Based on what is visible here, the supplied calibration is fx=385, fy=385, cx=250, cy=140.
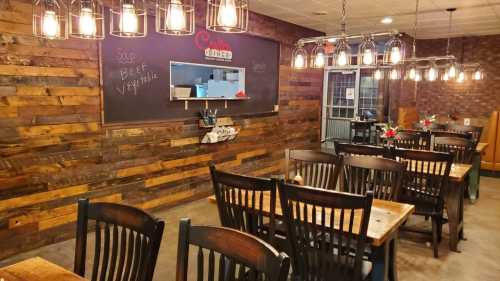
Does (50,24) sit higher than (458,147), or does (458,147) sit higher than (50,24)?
(50,24)

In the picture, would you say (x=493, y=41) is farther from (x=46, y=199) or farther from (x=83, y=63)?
(x=46, y=199)

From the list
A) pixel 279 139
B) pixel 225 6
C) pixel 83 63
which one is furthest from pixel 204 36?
pixel 225 6

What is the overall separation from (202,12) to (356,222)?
3.60 metres

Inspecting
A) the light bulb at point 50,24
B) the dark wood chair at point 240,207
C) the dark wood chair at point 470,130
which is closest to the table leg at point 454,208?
the dark wood chair at point 240,207

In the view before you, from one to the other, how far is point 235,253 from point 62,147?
9.24 feet

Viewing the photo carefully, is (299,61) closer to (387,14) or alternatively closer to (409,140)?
(409,140)

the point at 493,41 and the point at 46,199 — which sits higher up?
the point at 493,41

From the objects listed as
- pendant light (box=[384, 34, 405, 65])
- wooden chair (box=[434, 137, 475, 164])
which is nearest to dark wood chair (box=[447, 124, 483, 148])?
wooden chair (box=[434, 137, 475, 164])

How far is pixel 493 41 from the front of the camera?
25.7 feet

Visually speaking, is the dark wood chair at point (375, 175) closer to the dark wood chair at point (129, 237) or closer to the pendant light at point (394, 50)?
the pendant light at point (394, 50)

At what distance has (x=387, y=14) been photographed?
5.80 m

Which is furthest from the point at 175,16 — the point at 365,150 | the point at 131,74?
the point at 131,74

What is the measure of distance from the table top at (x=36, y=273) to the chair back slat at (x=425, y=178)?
276 cm

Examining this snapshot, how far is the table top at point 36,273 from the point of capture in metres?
1.47
